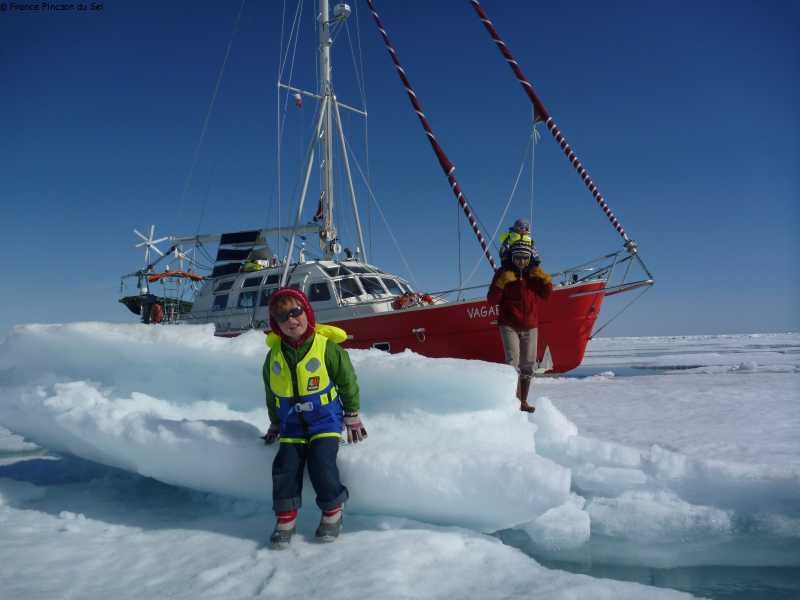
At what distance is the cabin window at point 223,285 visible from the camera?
36.5 feet

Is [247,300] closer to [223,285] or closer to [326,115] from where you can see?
[223,285]

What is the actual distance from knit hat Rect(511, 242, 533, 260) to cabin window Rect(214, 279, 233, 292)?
8225mm

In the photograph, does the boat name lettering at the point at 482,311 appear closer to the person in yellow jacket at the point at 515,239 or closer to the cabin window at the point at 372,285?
the cabin window at the point at 372,285

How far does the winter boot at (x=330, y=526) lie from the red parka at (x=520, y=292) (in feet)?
9.40

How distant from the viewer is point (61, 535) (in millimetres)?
2191

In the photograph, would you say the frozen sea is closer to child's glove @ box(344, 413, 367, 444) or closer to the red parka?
child's glove @ box(344, 413, 367, 444)

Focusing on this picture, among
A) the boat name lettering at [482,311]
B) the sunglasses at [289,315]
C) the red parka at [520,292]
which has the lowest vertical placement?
the sunglasses at [289,315]

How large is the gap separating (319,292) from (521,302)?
19.3 feet

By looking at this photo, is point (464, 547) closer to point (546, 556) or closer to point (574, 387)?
point (546, 556)

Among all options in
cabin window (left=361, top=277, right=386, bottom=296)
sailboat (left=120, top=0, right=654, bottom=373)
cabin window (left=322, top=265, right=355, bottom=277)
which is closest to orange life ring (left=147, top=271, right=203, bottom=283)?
sailboat (left=120, top=0, right=654, bottom=373)

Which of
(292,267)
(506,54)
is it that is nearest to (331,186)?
(292,267)

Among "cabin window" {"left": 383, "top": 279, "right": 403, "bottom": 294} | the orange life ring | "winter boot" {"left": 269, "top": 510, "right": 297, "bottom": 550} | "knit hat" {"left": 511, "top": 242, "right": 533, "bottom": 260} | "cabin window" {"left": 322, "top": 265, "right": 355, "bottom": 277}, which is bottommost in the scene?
"winter boot" {"left": 269, "top": 510, "right": 297, "bottom": 550}

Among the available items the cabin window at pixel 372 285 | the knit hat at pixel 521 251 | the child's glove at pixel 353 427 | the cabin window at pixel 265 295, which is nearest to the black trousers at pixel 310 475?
the child's glove at pixel 353 427

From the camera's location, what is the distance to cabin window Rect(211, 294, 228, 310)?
1084 centimetres
